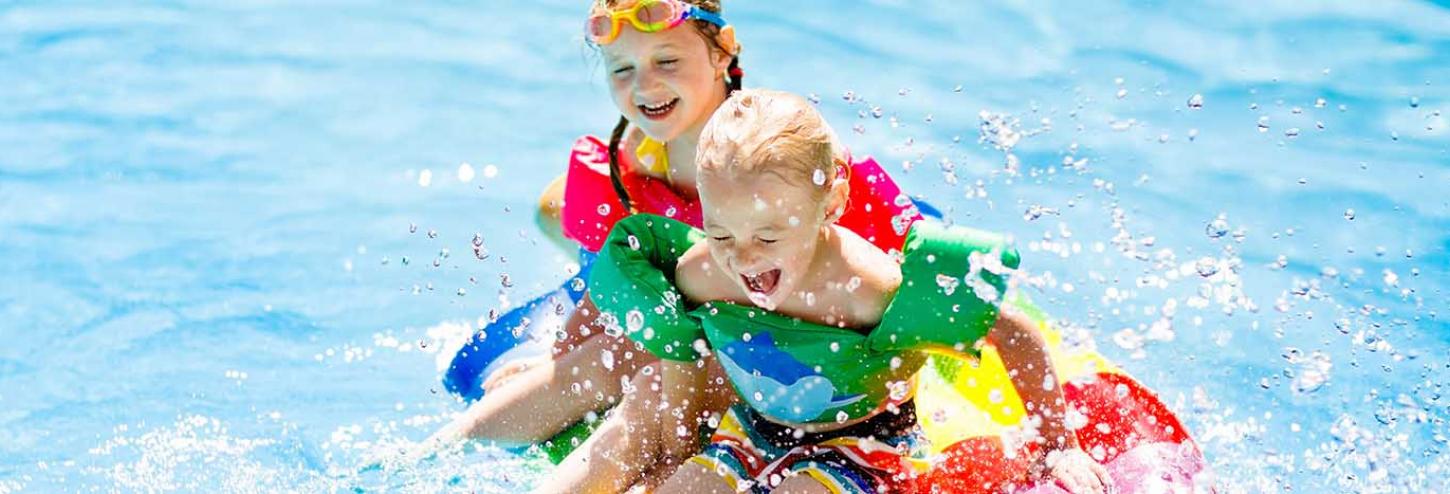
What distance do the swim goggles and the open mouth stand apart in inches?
7.1

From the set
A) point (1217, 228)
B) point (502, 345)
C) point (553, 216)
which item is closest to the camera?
point (502, 345)

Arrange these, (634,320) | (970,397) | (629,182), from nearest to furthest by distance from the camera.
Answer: (634,320) → (970,397) → (629,182)

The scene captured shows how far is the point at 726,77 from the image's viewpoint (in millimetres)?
4383

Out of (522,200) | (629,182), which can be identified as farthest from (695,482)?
(522,200)

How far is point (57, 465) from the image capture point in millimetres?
4703

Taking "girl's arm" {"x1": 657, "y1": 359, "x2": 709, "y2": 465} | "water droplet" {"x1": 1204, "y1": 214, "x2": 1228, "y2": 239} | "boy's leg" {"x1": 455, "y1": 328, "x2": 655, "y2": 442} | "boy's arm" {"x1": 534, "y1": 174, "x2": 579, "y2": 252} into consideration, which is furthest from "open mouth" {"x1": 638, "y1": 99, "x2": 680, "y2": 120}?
"water droplet" {"x1": 1204, "y1": 214, "x2": 1228, "y2": 239}

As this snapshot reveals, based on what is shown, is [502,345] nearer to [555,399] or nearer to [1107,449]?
[555,399]

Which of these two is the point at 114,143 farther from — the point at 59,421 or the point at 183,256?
the point at 59,421

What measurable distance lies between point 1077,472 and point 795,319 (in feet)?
2.11

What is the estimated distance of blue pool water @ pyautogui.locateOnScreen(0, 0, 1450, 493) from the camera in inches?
191

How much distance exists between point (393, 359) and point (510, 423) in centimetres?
115

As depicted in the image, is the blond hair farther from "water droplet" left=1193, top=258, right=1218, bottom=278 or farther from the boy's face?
"water droplet" left=1193, top=258, right=1218, bottom=278

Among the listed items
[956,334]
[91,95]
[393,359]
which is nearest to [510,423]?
[393,359]

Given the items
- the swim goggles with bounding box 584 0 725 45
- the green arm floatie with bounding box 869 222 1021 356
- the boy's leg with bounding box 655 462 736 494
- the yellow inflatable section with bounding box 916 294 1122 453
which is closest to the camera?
the green arm floatie with bounding box 869 222 1021 356
